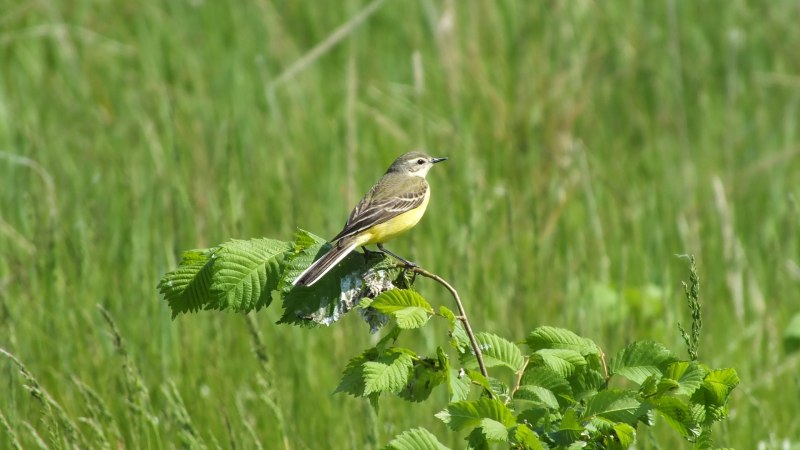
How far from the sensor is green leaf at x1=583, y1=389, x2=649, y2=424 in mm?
2318

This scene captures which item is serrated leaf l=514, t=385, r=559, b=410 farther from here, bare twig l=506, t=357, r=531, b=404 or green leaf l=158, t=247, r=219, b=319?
green leaf l=158, t=247, r=219, b=319

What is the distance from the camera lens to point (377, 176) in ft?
21.6

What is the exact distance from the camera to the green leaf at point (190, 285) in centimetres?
258

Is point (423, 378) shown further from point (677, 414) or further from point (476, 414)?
point (677, 414)

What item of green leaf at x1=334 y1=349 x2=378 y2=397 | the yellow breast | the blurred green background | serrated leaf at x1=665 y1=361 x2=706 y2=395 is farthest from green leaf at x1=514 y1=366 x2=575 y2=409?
the yellow breast

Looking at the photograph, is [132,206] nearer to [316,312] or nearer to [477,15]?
[316,312]

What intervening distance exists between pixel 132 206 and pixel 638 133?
12.6 ft

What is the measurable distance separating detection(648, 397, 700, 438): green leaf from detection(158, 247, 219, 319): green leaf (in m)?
1.03

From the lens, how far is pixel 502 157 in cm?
698

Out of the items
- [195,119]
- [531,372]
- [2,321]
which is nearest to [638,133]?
[195,119]

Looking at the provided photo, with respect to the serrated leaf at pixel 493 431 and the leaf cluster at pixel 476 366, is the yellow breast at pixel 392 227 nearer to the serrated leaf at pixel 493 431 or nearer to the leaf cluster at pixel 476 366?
the leaf cluster at pixel 476 366

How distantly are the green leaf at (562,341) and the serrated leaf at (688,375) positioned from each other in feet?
0.60

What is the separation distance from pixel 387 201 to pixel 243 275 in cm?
178

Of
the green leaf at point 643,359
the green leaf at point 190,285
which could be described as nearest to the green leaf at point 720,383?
the green leaf at point 643,359
